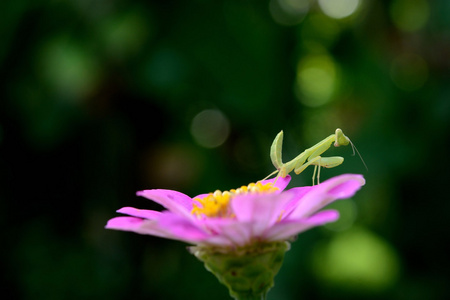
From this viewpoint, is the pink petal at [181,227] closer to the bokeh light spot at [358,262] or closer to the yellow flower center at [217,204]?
the yellow flower center at [217,204]

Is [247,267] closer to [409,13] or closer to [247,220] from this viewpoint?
[247,220]

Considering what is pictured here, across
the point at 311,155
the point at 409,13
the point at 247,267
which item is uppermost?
the point at 409,13

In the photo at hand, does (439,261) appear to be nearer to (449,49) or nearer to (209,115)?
(449,49)

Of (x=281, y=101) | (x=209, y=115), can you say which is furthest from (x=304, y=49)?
(x=209, y=115)

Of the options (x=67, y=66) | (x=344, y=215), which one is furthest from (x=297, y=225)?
(x=344, y=215)

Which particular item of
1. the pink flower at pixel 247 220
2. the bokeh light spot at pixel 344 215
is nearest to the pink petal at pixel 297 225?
the pink flower at pixel 247 220

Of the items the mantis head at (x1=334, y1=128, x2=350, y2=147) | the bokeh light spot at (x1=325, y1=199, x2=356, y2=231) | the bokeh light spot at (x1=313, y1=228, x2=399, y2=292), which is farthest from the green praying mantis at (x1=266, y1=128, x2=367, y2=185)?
the bokeh light spot at (x1=325, y1=199, x2=356, y2=231)

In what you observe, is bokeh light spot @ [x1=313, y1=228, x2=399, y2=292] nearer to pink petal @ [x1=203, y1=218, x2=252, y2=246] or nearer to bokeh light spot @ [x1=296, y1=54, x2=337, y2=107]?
bokeh light spot @ [x1=296, y1=54, x2=337, y2=107]

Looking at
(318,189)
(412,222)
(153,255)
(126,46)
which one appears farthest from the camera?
(412,222)
